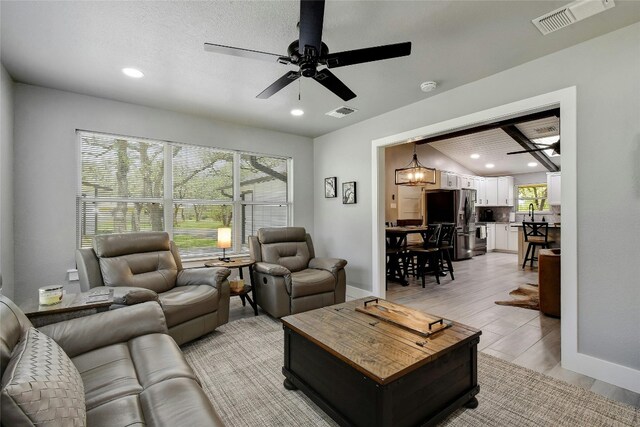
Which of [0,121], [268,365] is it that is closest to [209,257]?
[268,365]

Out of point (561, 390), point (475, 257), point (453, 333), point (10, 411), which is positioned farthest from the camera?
point (475, 257)

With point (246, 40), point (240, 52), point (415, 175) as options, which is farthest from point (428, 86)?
point (415, 175)

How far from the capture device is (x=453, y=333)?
5.97 feet

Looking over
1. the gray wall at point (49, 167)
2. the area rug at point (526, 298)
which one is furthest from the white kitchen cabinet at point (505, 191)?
the gray wall at point (49, 167)

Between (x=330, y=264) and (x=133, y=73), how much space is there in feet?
9.73

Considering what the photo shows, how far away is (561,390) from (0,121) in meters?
5.02

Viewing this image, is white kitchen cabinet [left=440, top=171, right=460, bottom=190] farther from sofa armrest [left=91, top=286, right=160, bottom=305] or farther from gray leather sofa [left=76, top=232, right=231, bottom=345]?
sofa armrest [left=91, top=286, right=160, bottom=305]

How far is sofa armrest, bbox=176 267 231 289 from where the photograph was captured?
302cm

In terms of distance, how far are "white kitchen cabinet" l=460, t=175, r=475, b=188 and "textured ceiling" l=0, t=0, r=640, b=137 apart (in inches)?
215

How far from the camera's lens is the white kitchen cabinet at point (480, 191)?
881 cm

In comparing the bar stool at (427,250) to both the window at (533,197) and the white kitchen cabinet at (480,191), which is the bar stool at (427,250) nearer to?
the white kitchen cabinet at (480,191)

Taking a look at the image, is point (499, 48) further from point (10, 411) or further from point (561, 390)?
point (10, 411)

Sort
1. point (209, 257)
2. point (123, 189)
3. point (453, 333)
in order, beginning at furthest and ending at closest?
point (209, 257) → point (123, 189) → point (453, 333)

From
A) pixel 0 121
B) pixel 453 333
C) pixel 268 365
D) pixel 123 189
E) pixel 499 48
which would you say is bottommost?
pixel 268 365
